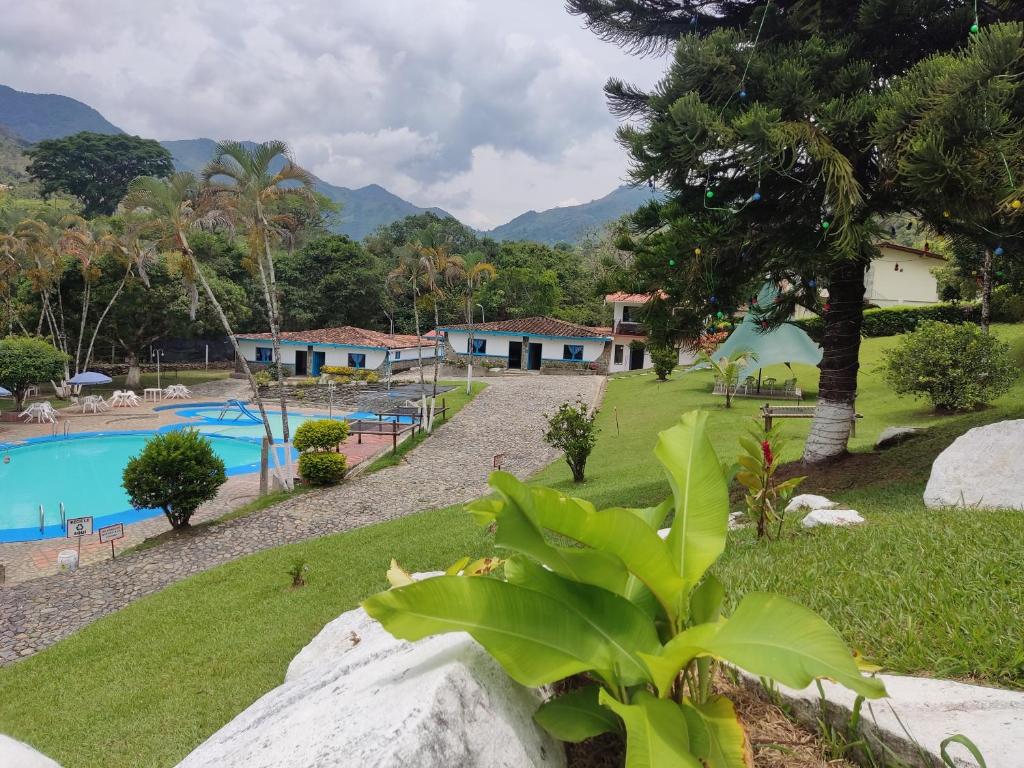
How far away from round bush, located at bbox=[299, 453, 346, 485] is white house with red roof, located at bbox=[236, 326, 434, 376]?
18301 mm

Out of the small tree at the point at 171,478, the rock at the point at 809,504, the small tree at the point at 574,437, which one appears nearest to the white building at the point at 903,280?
the small tree at the point at 574,437

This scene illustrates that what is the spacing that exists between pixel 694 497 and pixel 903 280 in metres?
29.7

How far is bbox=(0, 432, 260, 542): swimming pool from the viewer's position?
39.2ft

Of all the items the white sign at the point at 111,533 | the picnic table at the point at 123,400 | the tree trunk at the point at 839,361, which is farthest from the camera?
the picnic table at the point at 123,400

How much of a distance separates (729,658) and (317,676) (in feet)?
4.30

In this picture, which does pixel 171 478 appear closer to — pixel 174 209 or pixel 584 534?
pixel 174 209

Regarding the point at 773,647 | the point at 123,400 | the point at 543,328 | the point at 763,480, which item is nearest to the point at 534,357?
the point at 543,328

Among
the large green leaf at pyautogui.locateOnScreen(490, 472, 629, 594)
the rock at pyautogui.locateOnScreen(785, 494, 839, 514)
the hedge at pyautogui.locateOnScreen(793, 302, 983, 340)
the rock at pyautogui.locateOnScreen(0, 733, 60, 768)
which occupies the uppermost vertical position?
the hedge at pyautogui.locateOnScreen(793, 302, 983, 340)

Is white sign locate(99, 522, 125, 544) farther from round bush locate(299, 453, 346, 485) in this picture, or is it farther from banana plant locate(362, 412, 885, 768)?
banana plant locate(362, 412, 885, 768)

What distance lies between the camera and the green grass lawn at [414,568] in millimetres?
2283

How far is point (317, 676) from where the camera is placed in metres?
1.89

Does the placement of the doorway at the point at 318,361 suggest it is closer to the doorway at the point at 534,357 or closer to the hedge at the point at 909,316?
the doorway at the point at 534,357

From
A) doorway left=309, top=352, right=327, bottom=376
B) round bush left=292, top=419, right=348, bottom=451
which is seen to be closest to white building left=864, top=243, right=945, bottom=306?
round bush left=292, top=419, right=348, bottom=451

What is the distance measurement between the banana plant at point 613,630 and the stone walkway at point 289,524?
268 inches
